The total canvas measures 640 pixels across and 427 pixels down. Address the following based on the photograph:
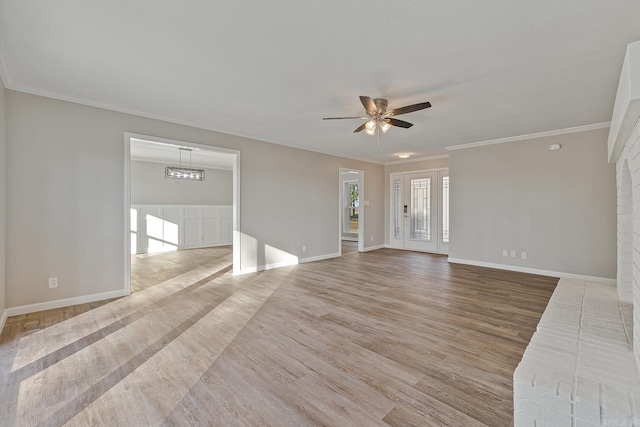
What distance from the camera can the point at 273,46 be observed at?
7.85ft

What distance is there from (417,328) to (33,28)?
162 inches

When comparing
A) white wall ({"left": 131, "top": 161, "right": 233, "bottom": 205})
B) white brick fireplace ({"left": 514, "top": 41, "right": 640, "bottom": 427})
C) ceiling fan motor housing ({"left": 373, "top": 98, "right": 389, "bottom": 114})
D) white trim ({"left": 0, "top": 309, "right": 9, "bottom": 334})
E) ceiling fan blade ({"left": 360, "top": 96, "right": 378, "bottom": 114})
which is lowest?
white trim ({"left": 0, "top": 309, "right": 9, "bottom": 334})

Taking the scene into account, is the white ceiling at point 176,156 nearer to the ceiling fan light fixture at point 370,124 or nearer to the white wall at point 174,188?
the white wall at point 174,188

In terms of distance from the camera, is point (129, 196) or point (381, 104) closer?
point (381, 104)

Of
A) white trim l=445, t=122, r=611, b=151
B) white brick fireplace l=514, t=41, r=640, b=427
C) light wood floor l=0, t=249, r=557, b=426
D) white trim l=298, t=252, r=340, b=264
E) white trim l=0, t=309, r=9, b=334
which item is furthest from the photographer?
white trim l=298, t=252, r=340, b=264

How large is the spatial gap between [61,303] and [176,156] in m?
4.70

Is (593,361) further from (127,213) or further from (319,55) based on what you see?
(127,213)

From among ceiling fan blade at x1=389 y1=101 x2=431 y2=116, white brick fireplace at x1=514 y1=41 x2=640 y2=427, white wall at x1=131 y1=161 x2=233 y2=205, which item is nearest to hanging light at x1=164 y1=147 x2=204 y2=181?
white wall at x1=131 y1=161 x2=233 y2=205

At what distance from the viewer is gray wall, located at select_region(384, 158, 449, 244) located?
7438 mm

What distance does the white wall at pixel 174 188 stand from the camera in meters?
7.81

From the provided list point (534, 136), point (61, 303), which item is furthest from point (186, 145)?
point (534, 136)

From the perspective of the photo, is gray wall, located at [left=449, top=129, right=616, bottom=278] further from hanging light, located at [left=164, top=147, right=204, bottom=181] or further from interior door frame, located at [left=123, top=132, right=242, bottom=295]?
hanging light, located at [left=164, top=147, right=204, bottom=181]

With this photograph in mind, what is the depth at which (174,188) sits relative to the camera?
8461 millimetres

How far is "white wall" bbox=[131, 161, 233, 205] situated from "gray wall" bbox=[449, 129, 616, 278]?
6923 millimetres
